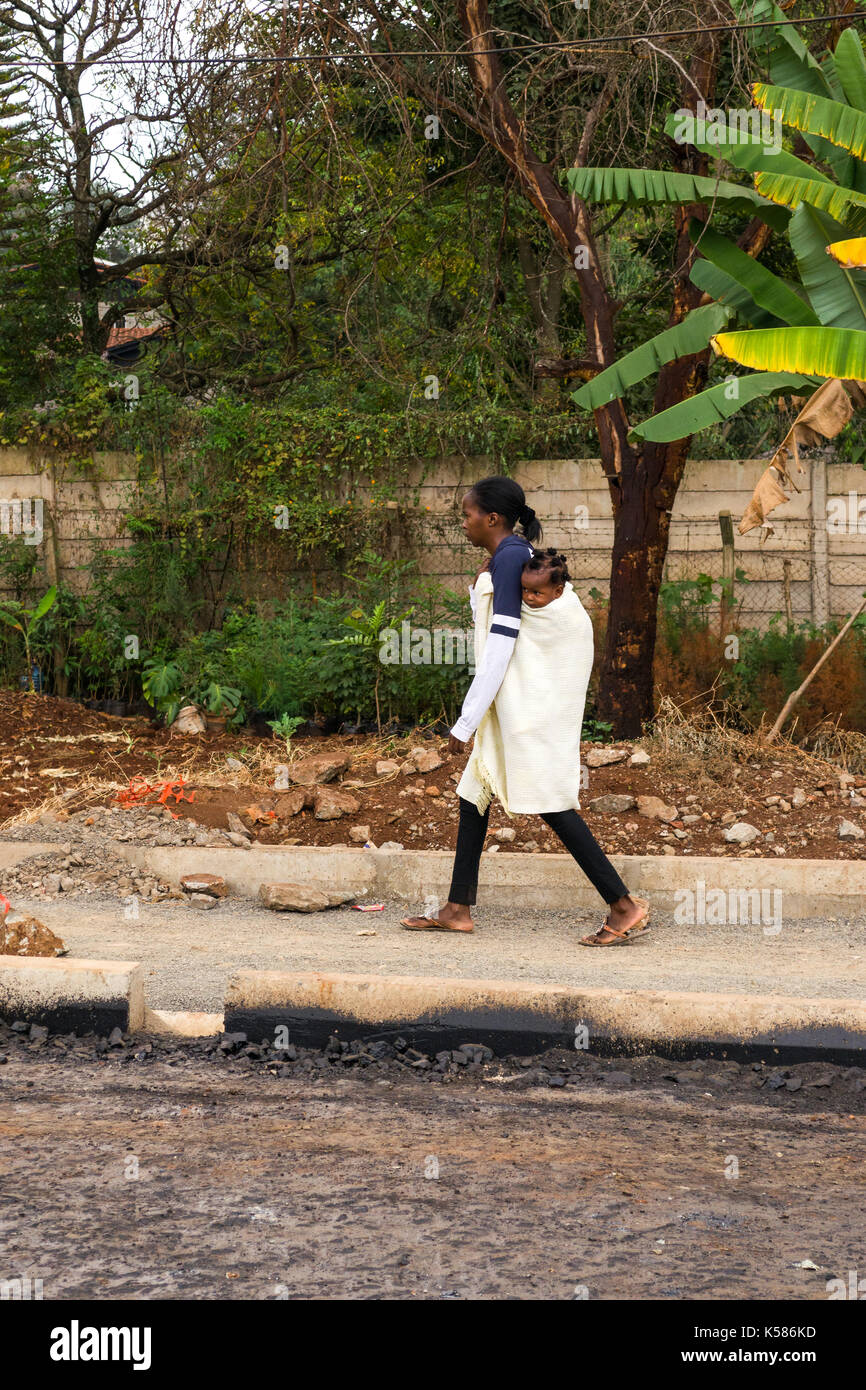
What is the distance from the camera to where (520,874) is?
6.89m

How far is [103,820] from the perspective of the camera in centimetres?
762

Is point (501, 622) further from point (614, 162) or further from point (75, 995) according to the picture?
point (614, 162)

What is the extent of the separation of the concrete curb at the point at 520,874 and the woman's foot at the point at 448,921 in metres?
0.85

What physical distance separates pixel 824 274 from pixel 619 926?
4111 mm

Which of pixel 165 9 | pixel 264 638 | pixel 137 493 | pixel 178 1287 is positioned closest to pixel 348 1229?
pixel 178 1287

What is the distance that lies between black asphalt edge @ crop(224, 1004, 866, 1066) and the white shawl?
123cm

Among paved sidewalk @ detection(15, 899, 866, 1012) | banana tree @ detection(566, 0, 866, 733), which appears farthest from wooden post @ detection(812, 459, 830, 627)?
paved sidewalk @ detection(15, 899, 866, 1012)

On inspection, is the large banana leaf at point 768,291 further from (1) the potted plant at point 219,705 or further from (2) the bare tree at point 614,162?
(1) the potted plant at point 219,705

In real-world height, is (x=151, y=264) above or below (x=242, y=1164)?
above

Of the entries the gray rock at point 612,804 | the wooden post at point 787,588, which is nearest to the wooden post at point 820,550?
the wooden post at point 787,588

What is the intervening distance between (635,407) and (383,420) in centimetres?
452

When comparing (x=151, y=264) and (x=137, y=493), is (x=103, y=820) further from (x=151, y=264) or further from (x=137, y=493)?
(x=151, y=264)

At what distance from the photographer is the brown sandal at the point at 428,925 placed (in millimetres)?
6043
